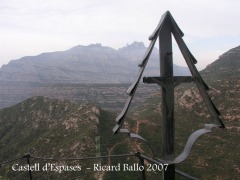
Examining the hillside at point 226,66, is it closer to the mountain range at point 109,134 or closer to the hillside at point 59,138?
the mountain range at point 109,134

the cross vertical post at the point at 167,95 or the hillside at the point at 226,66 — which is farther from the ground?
the hillside at the point at 226,66

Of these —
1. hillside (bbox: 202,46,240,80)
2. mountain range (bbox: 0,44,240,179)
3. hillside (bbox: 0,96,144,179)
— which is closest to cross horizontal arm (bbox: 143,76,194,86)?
mountain range (bbox: 0,44,240,179)

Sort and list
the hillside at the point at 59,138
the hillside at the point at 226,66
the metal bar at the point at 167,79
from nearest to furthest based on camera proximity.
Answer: the metal bar at the point at 167,79 < the hillside at the point at 59,138 < the hillside at the point at 226,66

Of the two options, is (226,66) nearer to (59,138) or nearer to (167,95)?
Result: (59,138)

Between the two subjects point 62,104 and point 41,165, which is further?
point 62,104

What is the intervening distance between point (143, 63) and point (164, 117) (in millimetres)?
799

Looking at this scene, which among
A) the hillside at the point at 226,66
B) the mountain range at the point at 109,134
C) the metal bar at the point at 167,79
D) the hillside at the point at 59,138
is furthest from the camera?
the hillside at the point at 226,66

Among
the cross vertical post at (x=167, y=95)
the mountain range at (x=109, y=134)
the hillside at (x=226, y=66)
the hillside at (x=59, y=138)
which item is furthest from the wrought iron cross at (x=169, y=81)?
the hillside at (x=226, y=66)

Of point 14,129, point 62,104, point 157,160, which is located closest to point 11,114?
point 14,129

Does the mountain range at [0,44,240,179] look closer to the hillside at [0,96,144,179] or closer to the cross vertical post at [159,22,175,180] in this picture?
the hillside at [0,96,144,179]

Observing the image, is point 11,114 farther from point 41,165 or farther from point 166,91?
point 166,91

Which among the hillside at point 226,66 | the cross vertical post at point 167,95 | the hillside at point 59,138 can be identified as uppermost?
the hillside at point 226,66

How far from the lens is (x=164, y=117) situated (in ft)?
12.9

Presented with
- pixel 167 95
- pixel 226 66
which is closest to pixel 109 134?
pixel 167 95
